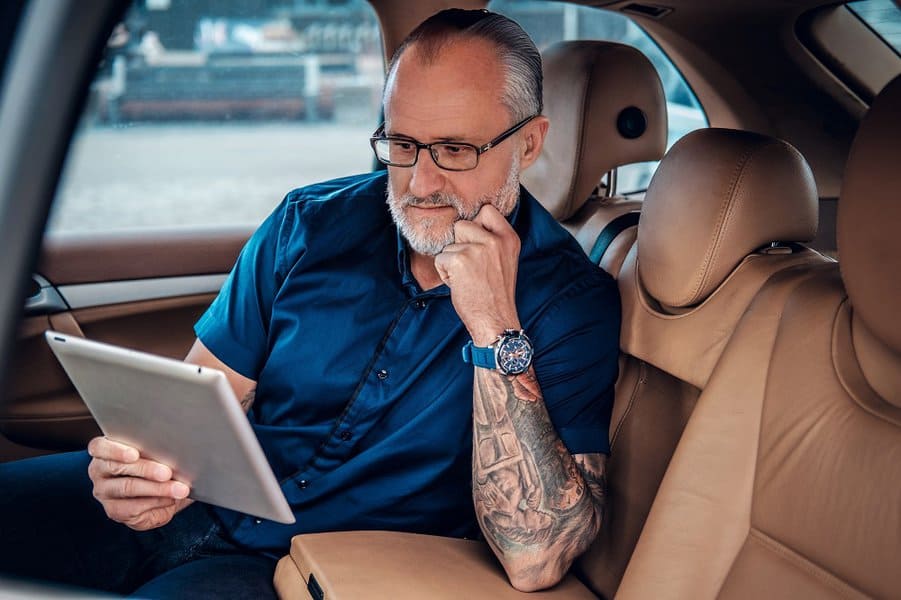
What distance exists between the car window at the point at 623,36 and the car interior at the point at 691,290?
0.04 m

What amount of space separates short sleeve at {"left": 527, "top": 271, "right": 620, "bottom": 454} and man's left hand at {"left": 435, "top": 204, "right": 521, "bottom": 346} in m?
0.12

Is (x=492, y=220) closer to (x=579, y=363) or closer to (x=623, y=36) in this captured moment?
(x=579, y=363)

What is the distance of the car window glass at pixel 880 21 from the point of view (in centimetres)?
222

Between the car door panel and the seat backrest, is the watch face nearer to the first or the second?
the seat backrest

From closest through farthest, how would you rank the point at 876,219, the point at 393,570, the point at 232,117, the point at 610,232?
1. the point at 876,219
2. the point at 393,570
3. the point at 610,232
4. the point at 232,117

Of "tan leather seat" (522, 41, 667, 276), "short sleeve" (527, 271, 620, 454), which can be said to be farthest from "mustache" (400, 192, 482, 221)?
"tan leather seat" (522, 41, 667, 276)

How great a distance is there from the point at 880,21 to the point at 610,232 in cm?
82

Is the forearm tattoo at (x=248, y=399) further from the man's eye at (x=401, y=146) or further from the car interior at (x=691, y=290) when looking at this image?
the man's eye at (x=401, y=146)

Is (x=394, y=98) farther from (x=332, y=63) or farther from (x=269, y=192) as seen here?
(x=332, y=63)

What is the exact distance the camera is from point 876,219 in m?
1.27

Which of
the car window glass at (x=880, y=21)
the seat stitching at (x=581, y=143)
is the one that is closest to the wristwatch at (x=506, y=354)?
the seat stitching at (x=581, y=143)

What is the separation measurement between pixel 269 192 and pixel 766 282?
6.69 m

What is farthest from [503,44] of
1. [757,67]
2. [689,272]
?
[757,67]

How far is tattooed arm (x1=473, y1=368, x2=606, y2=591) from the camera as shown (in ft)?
5.48
